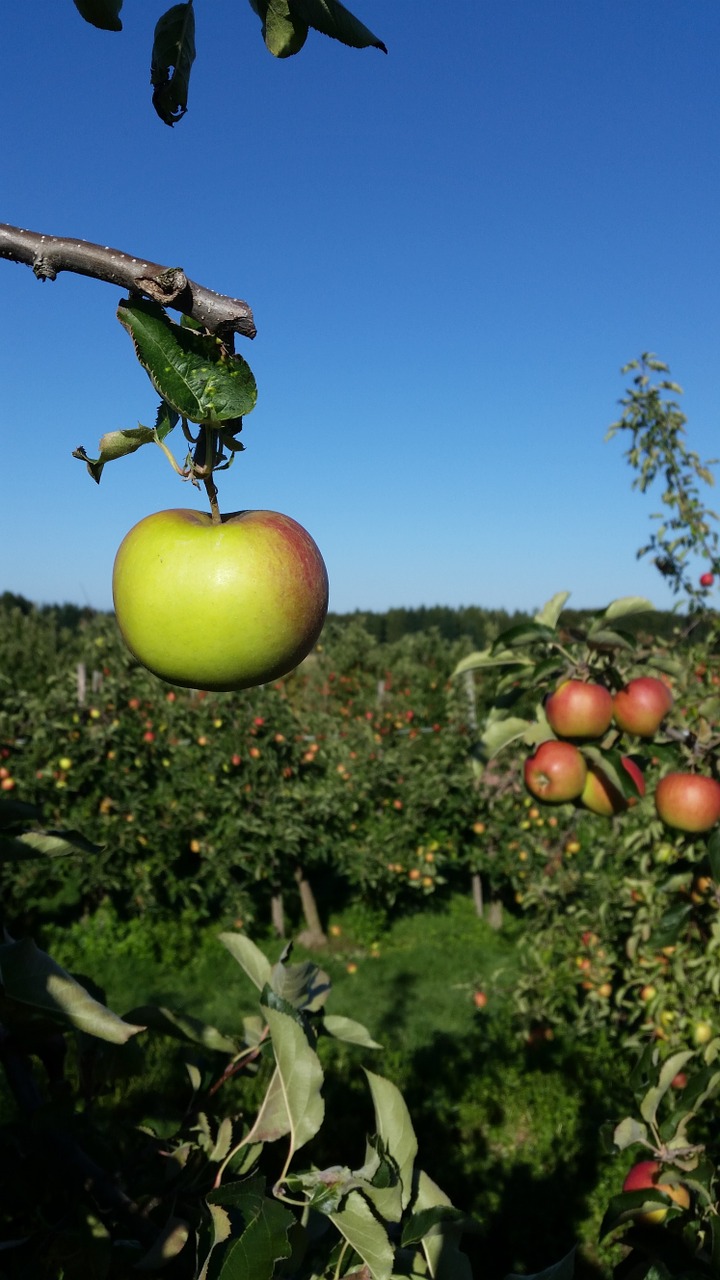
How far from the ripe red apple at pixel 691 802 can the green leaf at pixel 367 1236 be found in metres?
1.29

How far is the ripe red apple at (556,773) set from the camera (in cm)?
179

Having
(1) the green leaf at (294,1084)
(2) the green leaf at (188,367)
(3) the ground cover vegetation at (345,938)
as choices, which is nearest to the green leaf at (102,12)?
(3) the ground cover vegetation at (345,938)

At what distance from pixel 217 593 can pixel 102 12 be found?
48 cm

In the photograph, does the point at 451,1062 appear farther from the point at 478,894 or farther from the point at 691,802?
the point at 691,802

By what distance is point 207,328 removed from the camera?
1.83 ft

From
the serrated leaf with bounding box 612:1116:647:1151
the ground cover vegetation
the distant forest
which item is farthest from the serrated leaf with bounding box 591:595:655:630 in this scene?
the distant forest

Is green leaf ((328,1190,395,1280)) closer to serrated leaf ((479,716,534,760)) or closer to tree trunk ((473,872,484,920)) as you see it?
serrated leaf ((479,716,534,760))

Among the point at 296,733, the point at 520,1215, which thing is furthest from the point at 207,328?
the point at 296,733

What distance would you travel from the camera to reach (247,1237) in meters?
0.76

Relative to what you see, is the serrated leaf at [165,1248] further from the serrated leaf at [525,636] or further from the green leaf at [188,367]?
the serrated leaf at [525,636]

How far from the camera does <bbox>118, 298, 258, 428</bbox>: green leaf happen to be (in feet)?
1.85

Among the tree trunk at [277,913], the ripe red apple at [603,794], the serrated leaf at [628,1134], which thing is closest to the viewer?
the serrated leaf at [628,1134]

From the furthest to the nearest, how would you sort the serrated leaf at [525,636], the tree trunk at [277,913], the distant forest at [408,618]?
1. the distant forest at [408,618]
2. the tree trunk at [277,913]
3. the serrated leaf at [525,636]

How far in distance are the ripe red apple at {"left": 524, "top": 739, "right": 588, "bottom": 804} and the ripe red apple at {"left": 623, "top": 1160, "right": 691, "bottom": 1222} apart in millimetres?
693
